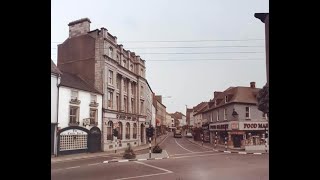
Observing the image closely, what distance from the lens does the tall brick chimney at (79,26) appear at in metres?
4.92

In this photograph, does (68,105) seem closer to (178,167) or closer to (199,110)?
(178,167)

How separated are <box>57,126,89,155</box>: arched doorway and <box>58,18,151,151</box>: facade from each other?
42cm

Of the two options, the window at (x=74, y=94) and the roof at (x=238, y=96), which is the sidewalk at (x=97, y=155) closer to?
the window at (x=74, y=94)

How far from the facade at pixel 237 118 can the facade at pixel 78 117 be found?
92.1 inches

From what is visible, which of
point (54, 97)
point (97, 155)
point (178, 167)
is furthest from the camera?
point (97, 155)

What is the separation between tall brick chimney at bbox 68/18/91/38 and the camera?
16.1 feet

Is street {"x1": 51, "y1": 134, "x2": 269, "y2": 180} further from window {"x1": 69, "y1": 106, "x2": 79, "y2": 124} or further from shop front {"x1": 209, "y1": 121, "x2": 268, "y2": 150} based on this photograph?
window {"x1": 69, "y1": 106, "x2": 79, "y2": 124}

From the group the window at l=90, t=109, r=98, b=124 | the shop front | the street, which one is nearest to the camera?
the street

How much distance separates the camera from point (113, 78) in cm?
594

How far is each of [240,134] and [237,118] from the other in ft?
1.18

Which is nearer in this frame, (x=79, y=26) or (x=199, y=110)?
(x=79, y=26)

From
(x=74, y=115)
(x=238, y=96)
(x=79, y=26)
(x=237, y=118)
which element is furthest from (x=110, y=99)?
(x=237, y=118)

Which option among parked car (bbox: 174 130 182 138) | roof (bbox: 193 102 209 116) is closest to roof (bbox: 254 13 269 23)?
roof (bbox: 193 102 209 116)
